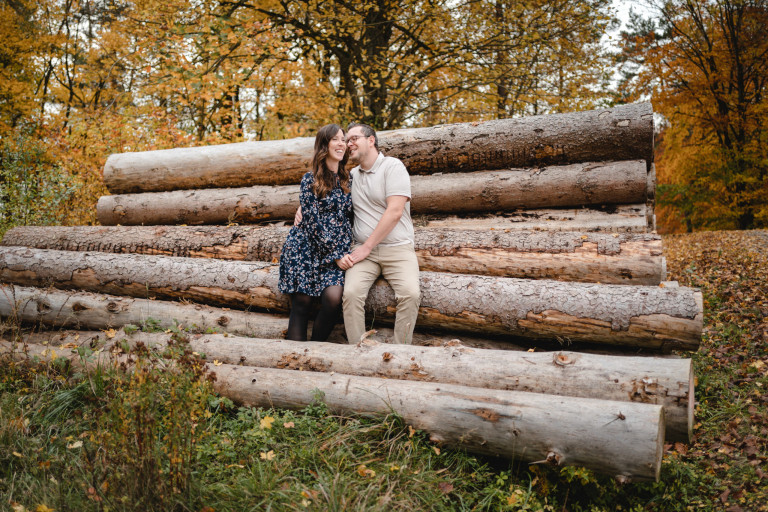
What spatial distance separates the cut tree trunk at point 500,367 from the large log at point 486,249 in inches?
45.3

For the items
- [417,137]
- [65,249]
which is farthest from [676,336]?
[65,249]

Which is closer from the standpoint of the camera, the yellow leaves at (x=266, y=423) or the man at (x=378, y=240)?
the yellow leaves at (x=266, y=423)

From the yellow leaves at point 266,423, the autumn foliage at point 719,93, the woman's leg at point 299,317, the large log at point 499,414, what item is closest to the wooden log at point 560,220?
the woman's leg at point 299,317

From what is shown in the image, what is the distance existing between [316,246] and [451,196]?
189 cm

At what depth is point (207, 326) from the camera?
4.70 m

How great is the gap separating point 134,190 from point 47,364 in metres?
3.69

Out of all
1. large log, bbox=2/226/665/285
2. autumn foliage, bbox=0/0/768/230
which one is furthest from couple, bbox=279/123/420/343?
autumn foliage, bbox=0/0/768/230

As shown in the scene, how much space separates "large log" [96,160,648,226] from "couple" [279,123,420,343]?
1324 mm

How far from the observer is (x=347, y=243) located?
4.42 metres

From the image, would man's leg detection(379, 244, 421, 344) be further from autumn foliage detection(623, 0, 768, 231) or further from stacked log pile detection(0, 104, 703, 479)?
autumn foliage detection(623, 0, 768, 231)

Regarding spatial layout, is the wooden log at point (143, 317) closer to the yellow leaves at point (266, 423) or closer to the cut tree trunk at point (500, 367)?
the cut tree trunk at point (500, 367)

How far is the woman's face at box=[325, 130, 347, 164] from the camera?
4.30m

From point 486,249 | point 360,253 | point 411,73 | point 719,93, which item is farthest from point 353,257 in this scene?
point 719,93

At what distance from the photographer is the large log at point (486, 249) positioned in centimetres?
423
